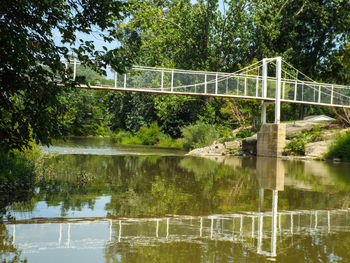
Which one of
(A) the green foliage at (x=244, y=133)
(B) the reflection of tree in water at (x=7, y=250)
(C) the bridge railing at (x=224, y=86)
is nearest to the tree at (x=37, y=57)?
(B) the reflection of tree in water at (x=7, y=250)

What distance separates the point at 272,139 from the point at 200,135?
6.48 metres

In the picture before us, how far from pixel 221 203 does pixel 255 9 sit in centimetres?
2992

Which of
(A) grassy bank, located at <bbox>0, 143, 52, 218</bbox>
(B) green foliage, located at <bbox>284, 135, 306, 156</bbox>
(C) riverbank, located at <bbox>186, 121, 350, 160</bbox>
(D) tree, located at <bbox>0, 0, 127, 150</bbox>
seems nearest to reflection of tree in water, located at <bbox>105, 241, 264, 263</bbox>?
(D) tree, located at <bbox>0, 0, 127, 150</bbox>

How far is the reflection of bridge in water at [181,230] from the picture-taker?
5.21 m

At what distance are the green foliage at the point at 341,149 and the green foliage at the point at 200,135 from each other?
8.46 metres

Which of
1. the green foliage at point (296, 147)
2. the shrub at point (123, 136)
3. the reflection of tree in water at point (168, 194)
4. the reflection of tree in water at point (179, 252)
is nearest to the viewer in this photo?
the reflection of tree in water at point (179, 252)

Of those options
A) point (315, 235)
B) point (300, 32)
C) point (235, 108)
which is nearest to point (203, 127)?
point (235, 108)

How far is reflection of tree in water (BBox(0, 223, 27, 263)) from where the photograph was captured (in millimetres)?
4449

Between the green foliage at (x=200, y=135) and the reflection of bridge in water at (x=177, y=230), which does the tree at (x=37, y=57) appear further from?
the green foliage at (x=200, y=135)

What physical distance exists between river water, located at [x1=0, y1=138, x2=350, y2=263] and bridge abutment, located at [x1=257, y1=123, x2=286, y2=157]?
590 inches

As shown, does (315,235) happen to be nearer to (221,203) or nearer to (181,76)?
(221,203)

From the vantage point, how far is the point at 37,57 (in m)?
5.99

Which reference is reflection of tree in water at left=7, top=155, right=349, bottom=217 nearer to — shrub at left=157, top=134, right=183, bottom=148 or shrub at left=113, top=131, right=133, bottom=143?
shrub at left=157, top=134, right=183, bottom=148

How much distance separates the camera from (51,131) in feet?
19.8
